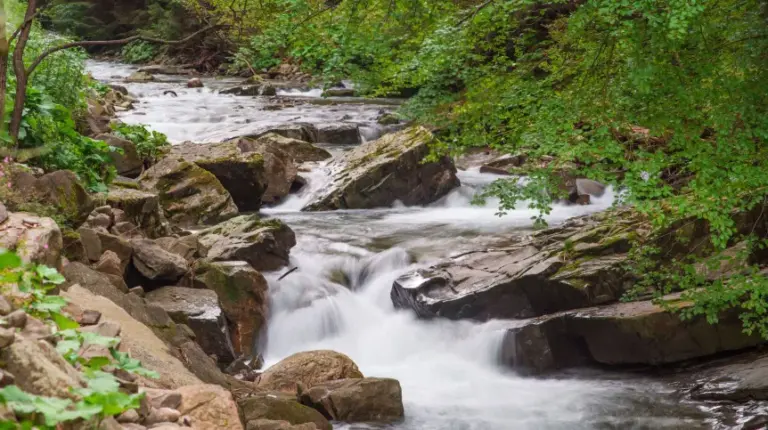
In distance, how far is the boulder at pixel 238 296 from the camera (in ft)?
30.6

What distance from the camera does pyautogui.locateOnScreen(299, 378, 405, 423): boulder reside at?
729 centimetres

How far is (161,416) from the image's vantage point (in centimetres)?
386

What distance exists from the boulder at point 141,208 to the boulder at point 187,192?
2340 mm

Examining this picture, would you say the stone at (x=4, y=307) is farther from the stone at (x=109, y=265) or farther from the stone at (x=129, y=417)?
the stone at (x=109, y=265)

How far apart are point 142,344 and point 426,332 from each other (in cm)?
496

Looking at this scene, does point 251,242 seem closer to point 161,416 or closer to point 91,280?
point 91,280

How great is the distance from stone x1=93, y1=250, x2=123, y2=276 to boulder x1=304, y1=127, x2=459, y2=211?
7.14 metres

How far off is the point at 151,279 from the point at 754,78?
591 centimetres

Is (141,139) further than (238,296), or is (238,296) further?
(141,139)

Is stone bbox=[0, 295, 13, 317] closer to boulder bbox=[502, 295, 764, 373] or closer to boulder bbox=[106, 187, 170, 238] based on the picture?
boulder bbox=[106, 187, 170, 238]

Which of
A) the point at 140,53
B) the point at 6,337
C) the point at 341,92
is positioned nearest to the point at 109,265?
the point at 6,337

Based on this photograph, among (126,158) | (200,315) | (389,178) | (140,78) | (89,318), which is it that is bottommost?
(200,315)

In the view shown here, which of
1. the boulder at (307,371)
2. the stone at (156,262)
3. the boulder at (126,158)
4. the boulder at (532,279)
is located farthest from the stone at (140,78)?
the boulder at (307,371)

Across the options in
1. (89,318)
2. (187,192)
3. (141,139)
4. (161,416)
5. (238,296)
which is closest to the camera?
(161,416)
